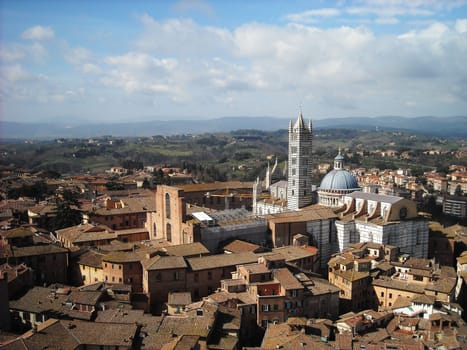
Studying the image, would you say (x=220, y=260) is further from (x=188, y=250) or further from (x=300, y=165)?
(x=300, y=165)

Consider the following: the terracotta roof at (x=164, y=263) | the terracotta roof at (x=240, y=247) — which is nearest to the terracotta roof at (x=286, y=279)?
the terracotta roof at (x=240, y=247)

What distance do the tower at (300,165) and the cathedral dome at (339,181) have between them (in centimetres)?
224

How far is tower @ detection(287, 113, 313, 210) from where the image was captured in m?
58.1

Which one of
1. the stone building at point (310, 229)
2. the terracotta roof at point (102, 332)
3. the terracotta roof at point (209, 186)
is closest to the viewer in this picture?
the terracotta roof at point (102, 332)

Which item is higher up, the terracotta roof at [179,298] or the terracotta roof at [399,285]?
the terracotta roof at [179,298]

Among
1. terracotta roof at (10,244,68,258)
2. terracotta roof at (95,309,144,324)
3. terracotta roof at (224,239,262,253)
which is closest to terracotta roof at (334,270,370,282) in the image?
terracotta roof at (224,239,262,253)

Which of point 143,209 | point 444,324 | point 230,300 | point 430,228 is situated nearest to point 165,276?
point 230,300

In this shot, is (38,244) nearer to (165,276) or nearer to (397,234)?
(165,276)

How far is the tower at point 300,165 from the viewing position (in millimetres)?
58062

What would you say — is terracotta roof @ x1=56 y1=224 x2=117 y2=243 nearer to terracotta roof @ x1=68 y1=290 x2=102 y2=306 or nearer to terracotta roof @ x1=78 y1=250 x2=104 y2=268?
terracotta roof @ x1=78 y1=250 x2=104 y2=268

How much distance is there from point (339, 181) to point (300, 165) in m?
4.85

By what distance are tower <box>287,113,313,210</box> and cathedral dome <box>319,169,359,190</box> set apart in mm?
2236

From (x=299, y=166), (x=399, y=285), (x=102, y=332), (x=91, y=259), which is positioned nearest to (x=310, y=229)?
(x=299, y=166)

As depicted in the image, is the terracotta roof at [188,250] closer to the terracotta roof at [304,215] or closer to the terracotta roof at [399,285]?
the terracotta roof at [304,215]
